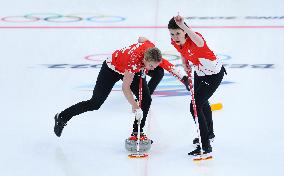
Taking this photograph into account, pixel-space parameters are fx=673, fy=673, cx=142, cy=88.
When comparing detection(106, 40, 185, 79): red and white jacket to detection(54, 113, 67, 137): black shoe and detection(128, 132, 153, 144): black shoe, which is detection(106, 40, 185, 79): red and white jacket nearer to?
detection(128, 132, 153, 144): black shoe

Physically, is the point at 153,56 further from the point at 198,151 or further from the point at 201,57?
the point at 198,151

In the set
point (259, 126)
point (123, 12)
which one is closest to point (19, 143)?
point (259, 126)

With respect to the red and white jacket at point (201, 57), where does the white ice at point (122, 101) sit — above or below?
below

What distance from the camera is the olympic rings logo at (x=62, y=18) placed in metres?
12.7

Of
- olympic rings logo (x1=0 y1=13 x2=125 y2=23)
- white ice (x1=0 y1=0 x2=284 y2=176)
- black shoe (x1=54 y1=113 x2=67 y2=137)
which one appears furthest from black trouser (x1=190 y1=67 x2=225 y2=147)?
olympic rings logo (x1=0 y1=13 x2=125 y2=23)

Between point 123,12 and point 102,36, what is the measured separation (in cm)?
278

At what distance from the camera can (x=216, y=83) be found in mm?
5270

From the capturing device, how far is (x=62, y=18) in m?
13.0

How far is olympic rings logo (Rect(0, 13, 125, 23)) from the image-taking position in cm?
1268

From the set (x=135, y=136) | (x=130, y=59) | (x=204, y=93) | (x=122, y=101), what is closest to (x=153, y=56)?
A: (x=130, y=59)

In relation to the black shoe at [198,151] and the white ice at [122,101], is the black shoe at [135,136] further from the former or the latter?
the black shoe at [198,151]

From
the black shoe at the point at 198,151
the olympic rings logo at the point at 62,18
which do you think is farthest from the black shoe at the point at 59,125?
the olympic rings logo at the point at 62,18

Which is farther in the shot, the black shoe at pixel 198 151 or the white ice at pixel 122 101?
the black shoe at pixel 198 151

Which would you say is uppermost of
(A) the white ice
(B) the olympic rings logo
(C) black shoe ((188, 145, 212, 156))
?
(C) black shoe ((188, 145, 212, 156))
